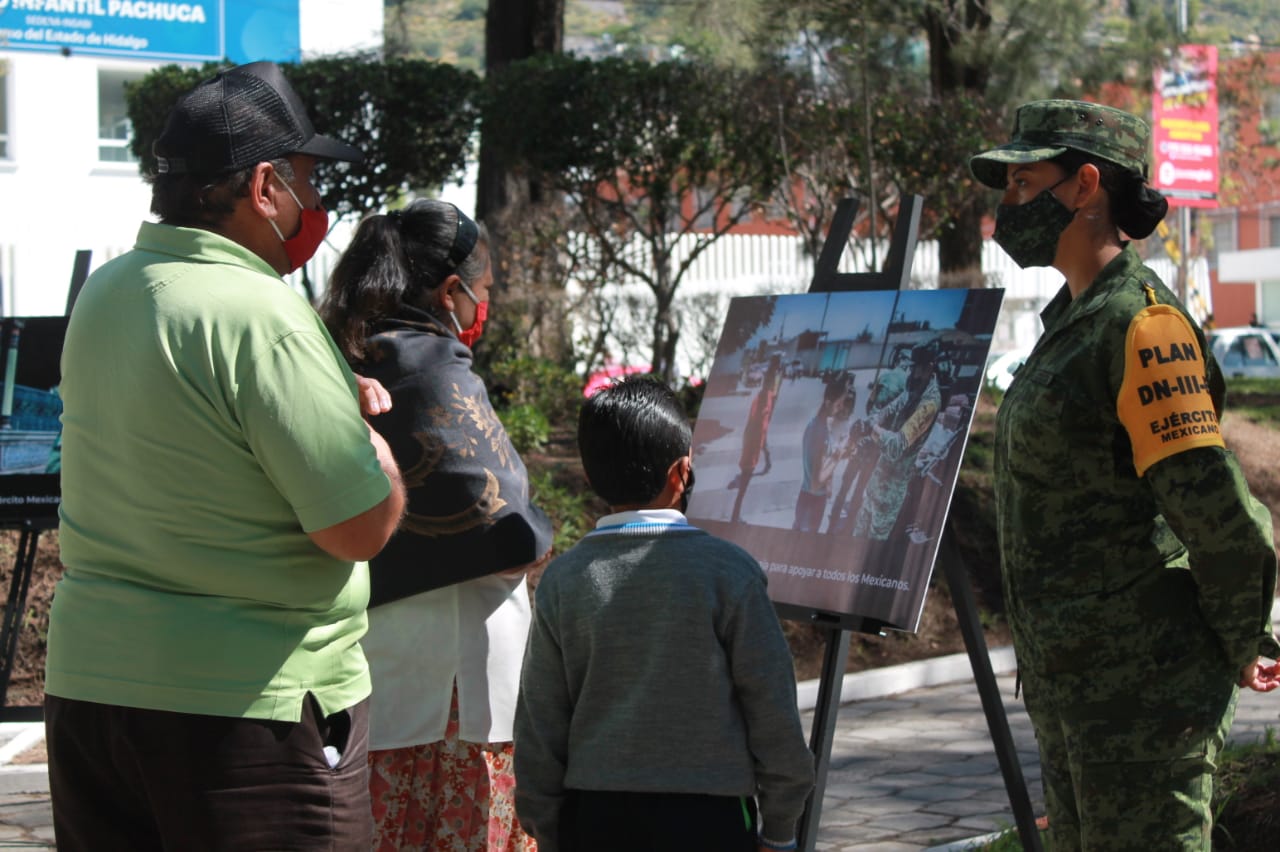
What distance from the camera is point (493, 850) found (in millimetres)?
3512

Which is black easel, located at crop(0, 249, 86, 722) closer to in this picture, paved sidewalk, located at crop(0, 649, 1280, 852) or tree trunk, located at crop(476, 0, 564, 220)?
paved sidewalk, located at crop(0, 649, 1280, 852)

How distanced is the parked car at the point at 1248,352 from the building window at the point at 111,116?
23.6 metres

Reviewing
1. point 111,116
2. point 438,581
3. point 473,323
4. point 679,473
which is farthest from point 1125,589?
point 111,116

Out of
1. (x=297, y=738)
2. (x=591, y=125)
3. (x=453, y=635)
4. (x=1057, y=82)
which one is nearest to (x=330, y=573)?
(x=297, y=738)

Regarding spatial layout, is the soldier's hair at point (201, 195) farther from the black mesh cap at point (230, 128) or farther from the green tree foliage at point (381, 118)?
the green tree foliage at point (381, 118)

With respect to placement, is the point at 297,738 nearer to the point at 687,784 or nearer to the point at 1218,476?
the point at 687,784

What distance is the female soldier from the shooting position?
2.77 meters

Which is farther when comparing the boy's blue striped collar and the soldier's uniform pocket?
the soldier's uniform pocket

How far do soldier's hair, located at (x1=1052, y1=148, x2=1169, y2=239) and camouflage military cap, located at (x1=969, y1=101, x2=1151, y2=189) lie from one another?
0.02 m

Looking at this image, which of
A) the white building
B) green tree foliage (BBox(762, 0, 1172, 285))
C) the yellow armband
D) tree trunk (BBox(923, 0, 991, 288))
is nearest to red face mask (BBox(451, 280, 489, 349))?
the yellow armband

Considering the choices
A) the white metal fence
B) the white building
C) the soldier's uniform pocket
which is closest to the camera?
the soldier's uniform pocket

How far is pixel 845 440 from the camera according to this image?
4.03 metres

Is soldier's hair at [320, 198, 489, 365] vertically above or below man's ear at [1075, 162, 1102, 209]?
below

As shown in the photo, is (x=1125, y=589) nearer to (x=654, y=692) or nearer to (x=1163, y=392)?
(x=1163, y=392)
